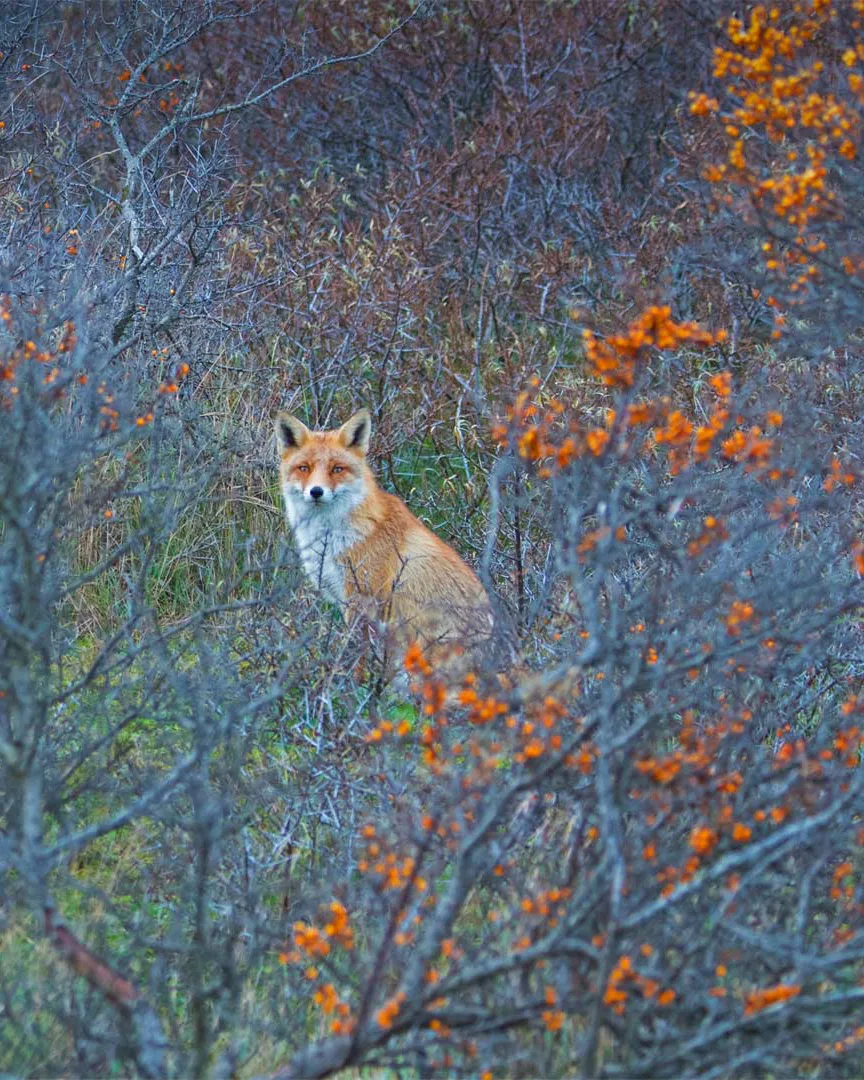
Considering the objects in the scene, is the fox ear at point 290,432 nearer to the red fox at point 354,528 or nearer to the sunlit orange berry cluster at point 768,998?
the red fox at point 354,528

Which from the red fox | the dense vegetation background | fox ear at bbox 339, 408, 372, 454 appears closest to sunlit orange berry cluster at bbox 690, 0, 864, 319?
the dense vegetation background

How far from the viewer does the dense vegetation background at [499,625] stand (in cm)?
333

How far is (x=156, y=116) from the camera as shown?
11.9 m

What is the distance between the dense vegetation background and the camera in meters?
3.33

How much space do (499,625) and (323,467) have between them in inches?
109

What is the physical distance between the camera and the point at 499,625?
15.6 feet

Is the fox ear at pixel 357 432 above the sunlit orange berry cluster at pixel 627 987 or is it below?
above

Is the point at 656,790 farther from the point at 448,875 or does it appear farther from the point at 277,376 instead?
the point at 277,376

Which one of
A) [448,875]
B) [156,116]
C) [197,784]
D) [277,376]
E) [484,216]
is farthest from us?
[156,116]

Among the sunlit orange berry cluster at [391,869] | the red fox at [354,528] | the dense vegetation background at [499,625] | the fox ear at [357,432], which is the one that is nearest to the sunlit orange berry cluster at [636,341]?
the dense vegetation background at [499,625]

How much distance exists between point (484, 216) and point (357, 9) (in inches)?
128

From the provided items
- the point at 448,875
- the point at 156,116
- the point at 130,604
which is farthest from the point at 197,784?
the point at 156,116

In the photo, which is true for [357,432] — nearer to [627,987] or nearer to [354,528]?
[354,528]

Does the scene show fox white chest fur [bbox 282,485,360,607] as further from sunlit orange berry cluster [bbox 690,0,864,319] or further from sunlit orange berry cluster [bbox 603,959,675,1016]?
sunlit orange berry cluster [bbox 603,959,675,1016]
